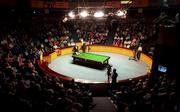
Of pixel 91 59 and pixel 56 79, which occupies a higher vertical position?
pixel 91 59

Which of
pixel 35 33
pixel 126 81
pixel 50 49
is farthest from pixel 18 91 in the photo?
pixel 35 33

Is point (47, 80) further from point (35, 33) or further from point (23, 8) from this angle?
point (23, 8)

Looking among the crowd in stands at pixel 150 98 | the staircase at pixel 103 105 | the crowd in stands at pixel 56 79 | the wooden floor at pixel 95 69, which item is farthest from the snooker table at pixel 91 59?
the crowd in stands at pixel 150 98

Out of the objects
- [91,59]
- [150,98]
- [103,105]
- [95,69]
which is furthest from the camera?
[91,59]

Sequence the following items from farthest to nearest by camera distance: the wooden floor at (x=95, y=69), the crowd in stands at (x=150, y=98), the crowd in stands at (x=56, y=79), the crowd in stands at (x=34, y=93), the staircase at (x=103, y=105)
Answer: the wooden floor at (x=95, y=69), the staircase at (x=103, y=105), the crowd in stands at (x=56, y=79), the crowd in stands at (x=150, y=98), the crowd in stands at (x=34, y=93)

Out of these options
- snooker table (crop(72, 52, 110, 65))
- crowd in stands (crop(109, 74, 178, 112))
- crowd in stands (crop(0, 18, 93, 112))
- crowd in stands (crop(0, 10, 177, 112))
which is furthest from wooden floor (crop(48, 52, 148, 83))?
crowd in stands (crop(109, 74, 178, 112))

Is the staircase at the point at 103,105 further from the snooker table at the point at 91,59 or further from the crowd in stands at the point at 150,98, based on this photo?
the snooker table at the point at 91,59

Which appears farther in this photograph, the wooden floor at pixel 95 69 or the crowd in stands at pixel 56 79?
the wooden floor at pixel 95 69

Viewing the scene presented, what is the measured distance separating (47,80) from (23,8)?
549 inches

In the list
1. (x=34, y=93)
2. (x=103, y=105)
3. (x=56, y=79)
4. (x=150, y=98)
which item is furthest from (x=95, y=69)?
(x=34, y=93)

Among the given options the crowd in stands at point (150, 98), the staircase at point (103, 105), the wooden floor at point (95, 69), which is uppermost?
the crowd in stands at point (150, 98)

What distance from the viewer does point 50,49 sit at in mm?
21734

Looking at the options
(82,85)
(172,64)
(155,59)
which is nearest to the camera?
(172,64)

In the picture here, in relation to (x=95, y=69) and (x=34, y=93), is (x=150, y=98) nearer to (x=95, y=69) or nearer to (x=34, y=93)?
(x=34, y=93)
